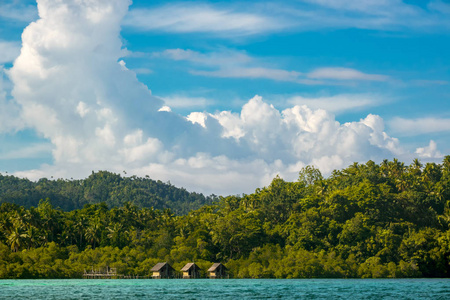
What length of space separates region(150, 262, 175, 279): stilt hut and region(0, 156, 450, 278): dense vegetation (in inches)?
124

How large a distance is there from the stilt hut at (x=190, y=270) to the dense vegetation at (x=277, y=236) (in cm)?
299

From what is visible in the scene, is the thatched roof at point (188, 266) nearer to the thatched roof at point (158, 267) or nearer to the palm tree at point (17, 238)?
the thatched roof at point (158, 267)

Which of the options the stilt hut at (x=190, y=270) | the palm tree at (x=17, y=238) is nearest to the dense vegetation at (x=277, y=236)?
the palm tree at (x=17, y=238)

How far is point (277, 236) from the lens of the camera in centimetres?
11225

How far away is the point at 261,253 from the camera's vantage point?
106750 millimetres

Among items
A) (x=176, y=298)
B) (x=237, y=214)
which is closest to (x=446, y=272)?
(x=237, y=214)

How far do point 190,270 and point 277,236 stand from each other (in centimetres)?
2047

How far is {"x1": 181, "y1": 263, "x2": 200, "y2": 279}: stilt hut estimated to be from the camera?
102 metres

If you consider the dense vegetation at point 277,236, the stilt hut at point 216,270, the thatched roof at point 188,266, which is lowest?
the stilt hut at point 216,270

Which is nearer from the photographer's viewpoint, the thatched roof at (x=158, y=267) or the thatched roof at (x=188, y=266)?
the thatched roof at (x=158, y=267)

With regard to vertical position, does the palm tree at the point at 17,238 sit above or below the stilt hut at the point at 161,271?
above

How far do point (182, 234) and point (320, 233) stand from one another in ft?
97.0

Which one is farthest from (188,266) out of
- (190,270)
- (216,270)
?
(216,270)

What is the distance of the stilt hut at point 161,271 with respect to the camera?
101537 millimetres
